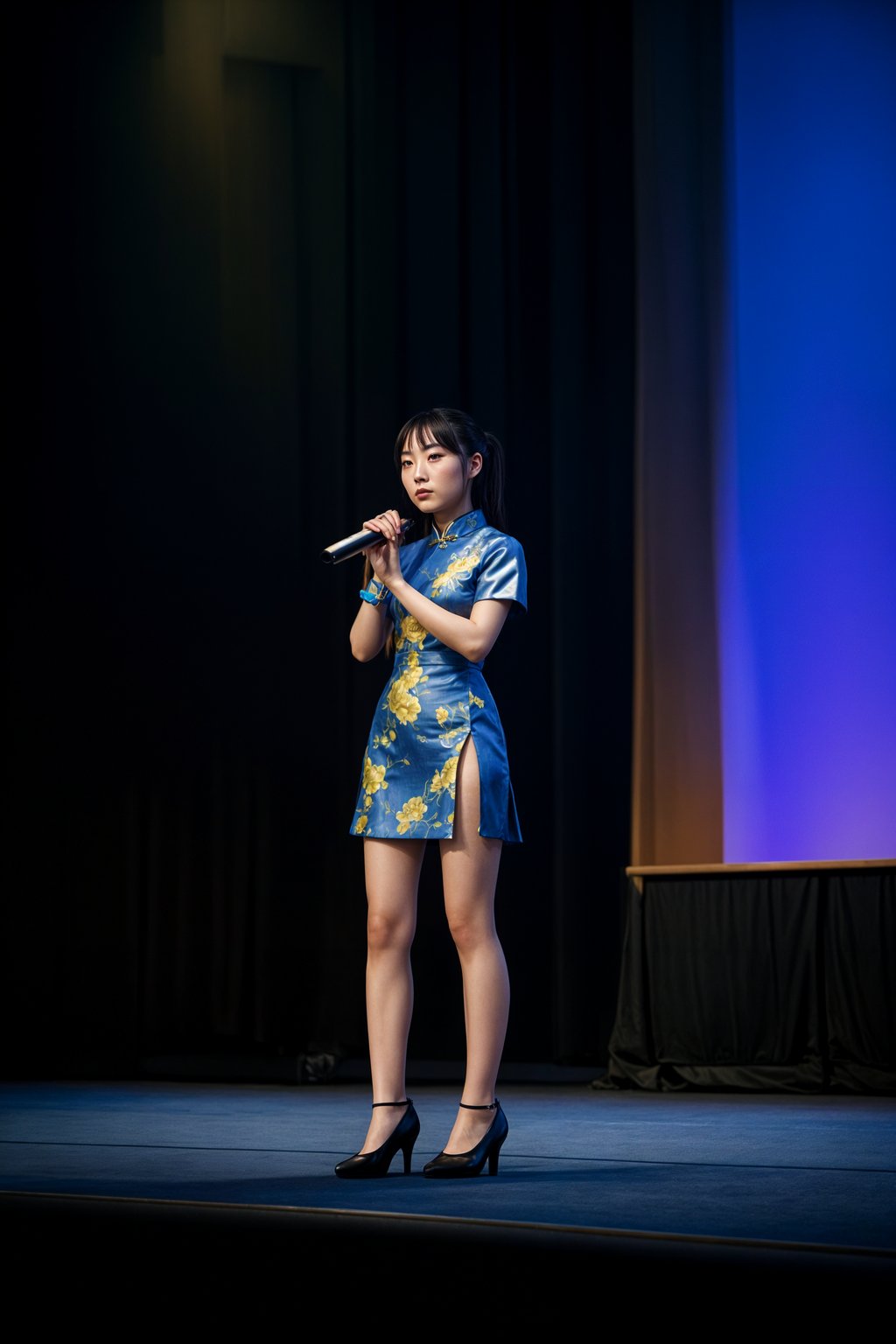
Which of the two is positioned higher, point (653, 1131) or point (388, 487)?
point (388, 487)

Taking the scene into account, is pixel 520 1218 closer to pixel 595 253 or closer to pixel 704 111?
pixel 595 253

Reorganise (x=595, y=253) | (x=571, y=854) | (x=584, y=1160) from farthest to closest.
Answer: (x=595, y=253) < (x=571, y=854) < (x=584, y=1160)

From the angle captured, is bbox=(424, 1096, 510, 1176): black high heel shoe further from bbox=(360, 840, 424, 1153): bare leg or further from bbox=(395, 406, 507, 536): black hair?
bbox=(395, 406, 507, 536): black hair

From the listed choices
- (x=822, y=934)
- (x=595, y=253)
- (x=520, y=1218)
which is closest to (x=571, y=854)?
(x=822, y=934)

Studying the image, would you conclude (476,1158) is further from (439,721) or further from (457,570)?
(457,570)

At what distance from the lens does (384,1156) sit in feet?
5.85

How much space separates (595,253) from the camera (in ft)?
13.5

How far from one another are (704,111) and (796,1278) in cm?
367

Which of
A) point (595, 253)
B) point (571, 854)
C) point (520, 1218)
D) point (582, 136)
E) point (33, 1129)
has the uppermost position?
point (582, 136)

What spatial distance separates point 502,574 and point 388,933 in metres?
0.49

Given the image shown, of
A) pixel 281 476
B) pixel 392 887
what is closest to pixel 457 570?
pixel 392 887

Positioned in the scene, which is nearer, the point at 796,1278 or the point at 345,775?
the point at 796,1278

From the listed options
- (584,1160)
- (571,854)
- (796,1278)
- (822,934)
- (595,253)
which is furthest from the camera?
(595,253)

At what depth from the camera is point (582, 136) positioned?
13.7ft
